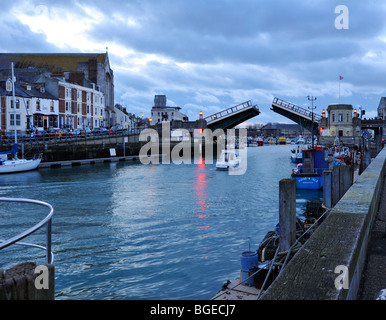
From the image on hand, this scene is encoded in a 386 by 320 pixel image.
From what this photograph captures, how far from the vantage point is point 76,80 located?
69.1 meters

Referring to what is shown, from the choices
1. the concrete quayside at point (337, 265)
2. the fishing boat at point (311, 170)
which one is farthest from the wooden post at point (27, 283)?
the fishing boat at point (311, 170)

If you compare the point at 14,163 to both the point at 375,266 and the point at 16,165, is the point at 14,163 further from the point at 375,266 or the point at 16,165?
the point at 375,266

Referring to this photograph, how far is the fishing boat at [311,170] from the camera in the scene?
27.8m

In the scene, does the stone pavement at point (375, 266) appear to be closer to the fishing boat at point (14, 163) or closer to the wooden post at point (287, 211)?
the wooden post at point (287, 211)

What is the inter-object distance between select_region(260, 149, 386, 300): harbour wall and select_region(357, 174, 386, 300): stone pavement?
112mm

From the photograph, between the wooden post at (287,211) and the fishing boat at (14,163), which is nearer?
the wooden post at (287,211)

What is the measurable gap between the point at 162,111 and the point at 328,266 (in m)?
131

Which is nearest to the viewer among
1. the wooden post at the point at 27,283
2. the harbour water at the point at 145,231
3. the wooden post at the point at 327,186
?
the wooden post at the point at 27,283

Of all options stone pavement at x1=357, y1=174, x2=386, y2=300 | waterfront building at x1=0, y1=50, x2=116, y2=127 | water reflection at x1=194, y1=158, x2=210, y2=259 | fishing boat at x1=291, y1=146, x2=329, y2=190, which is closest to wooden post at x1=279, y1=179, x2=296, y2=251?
stone pavement at x1=357, y1=174, x2=386, y2=300

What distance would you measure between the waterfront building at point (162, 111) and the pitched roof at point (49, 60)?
1821 inches

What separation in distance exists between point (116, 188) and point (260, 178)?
1361cm

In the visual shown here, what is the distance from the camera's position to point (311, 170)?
29.3m
